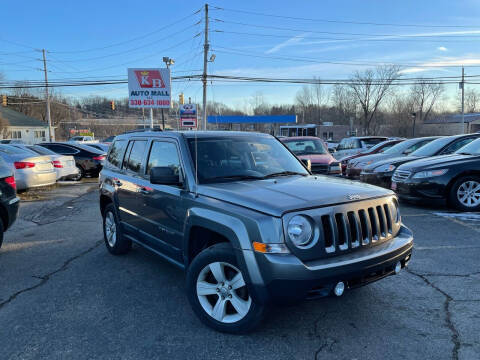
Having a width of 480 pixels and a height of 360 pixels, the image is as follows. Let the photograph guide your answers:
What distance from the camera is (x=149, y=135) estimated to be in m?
4.55

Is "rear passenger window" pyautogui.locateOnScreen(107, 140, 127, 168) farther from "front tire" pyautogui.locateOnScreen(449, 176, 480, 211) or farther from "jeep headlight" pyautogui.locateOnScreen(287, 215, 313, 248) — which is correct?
"front tire" pyautogui.locateOnScreen(449, 176, 480, 211)

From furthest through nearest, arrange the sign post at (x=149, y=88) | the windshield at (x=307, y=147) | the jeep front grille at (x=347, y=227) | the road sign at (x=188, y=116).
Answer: the sign post at (x=149, y=88)
the road sign at (x=188, y=116)
the windshield at (x=307, y=147)
the jeep front grille at (x=347, y=227)

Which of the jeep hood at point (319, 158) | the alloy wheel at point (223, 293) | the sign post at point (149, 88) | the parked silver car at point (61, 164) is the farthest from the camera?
the sign post at point (149, 88)

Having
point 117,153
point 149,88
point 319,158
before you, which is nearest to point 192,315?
point 117,153

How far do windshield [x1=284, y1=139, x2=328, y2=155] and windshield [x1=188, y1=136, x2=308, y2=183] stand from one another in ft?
22.2

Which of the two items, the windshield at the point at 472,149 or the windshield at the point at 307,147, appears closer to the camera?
the windshield at the point at 472,149

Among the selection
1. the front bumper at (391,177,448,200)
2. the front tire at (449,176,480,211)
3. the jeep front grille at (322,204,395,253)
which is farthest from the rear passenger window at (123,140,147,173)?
the front tire at (449,176,480,211)

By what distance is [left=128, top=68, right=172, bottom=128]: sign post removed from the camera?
2909 centimetres

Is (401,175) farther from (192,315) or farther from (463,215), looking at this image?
(192,315)

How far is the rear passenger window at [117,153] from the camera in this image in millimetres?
5203

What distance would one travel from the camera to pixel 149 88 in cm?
2955

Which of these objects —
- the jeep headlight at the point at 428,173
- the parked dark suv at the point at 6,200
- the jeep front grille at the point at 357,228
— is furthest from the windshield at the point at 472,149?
the parked dark suv at the point at 6,200

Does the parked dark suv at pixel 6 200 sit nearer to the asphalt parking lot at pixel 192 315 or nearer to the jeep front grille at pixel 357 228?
the asphalt parking lot at pixel 192 315

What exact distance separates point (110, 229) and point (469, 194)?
6.98m
